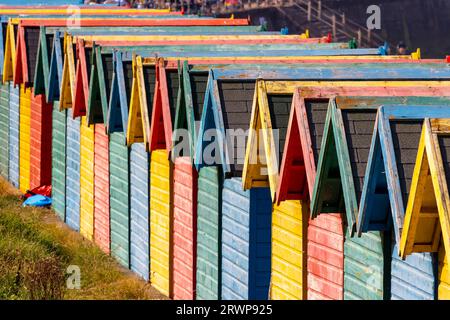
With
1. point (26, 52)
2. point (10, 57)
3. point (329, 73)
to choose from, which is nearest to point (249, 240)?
point (329, 73)

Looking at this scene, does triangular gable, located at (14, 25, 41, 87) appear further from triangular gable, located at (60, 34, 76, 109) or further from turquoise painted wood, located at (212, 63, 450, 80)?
turquoise painted wood, located at (212, 63, 450, 80)

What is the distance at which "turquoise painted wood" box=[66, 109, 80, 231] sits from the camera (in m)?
26.5

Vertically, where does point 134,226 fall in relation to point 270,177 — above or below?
below

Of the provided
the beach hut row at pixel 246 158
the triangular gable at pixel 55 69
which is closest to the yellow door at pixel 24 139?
the beach hut row at pixel 246 158

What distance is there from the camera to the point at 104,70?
80.7 ft

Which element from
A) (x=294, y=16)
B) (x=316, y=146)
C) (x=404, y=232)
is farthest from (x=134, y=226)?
(x=294, y=16)

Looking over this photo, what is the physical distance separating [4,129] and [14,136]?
0.95 meters

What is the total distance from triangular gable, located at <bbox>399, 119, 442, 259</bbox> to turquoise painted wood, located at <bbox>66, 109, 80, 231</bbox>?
41.7ft

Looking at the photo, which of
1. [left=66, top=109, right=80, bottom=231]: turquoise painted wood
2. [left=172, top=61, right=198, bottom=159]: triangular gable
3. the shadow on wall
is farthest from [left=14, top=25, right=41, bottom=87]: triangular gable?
the shadow on wall

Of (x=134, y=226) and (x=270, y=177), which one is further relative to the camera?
(x=134, y=226)

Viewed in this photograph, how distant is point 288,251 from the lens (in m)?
17.7

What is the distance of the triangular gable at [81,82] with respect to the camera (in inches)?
1010

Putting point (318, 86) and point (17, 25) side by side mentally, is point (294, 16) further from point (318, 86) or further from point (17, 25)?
point (318, 86)
